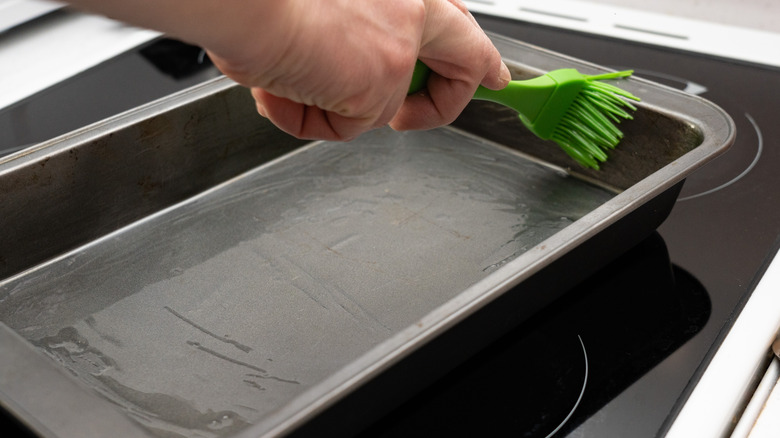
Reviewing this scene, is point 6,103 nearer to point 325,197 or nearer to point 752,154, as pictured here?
point 325,197

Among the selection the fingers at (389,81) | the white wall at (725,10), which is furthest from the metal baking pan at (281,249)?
the white wall at (725,10)

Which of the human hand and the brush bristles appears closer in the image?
the human hand

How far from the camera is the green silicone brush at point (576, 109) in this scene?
90cm

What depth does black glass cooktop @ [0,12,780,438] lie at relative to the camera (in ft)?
2.05

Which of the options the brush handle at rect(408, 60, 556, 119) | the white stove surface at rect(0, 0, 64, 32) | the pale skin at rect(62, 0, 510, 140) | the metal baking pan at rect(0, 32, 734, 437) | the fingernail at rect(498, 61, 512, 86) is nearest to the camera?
the pale skin at rect(62, 0, 510, 140)

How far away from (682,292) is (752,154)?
1.03 ft

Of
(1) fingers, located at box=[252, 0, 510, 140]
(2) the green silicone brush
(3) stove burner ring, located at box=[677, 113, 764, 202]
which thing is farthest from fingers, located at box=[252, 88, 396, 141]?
(3) stove burner ring, located at box=[677, 113, 764, 202]

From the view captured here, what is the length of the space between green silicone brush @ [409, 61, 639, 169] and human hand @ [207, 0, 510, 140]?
0.19m

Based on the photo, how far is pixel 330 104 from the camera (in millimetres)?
574

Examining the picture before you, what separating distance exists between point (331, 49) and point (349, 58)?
0.02 meters

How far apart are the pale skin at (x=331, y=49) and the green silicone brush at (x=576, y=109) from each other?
175 mm

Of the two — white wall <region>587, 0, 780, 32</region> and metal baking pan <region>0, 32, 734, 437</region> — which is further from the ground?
white wall <region>587, 0, 780, 32</region>

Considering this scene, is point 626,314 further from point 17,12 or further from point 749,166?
point 17,12

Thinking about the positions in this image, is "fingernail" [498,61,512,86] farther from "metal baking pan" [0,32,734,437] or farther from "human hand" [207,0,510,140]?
"metal baking pan" [0,32,734,437]
